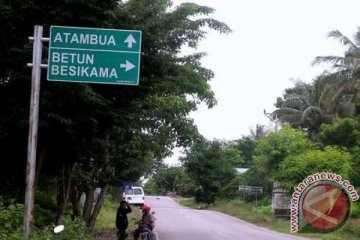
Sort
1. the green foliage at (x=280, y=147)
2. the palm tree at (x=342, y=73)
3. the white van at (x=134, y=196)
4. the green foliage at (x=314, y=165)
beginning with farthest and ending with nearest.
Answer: the white van at (x=134, y=196) < the green foliage at (x=280, y=147) < the palm tree at (x=342, y=73) < the green foliage at (x=314, y=165)

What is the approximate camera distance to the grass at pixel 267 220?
2619cm

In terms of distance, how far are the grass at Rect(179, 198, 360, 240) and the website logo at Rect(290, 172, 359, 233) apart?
2.27ft

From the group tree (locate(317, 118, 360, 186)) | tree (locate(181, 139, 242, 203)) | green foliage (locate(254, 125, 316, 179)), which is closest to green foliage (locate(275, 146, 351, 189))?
tree (locate(317, 118, 360, 186))

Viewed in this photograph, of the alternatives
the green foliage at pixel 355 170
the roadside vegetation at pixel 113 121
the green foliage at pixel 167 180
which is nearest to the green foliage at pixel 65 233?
the roadside vegetation at pixel 113 121

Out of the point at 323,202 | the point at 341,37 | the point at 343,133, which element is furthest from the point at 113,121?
the point at 343,133

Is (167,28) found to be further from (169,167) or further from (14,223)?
(169,167)

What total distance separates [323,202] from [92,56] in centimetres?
2173

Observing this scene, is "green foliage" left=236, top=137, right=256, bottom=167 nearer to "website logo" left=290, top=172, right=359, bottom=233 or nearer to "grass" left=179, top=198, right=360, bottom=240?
"grass" left=179, top=198, right=360, bottom=240

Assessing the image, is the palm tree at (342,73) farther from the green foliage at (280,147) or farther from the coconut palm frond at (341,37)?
the green foliage at (280,147)

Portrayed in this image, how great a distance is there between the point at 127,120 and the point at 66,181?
5.00 m

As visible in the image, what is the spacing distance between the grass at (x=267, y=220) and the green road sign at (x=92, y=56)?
1831 cm

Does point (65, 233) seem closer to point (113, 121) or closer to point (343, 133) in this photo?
point (113, 121)

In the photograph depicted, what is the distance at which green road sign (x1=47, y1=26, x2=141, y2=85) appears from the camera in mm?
8484

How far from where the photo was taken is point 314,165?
31.5 m
